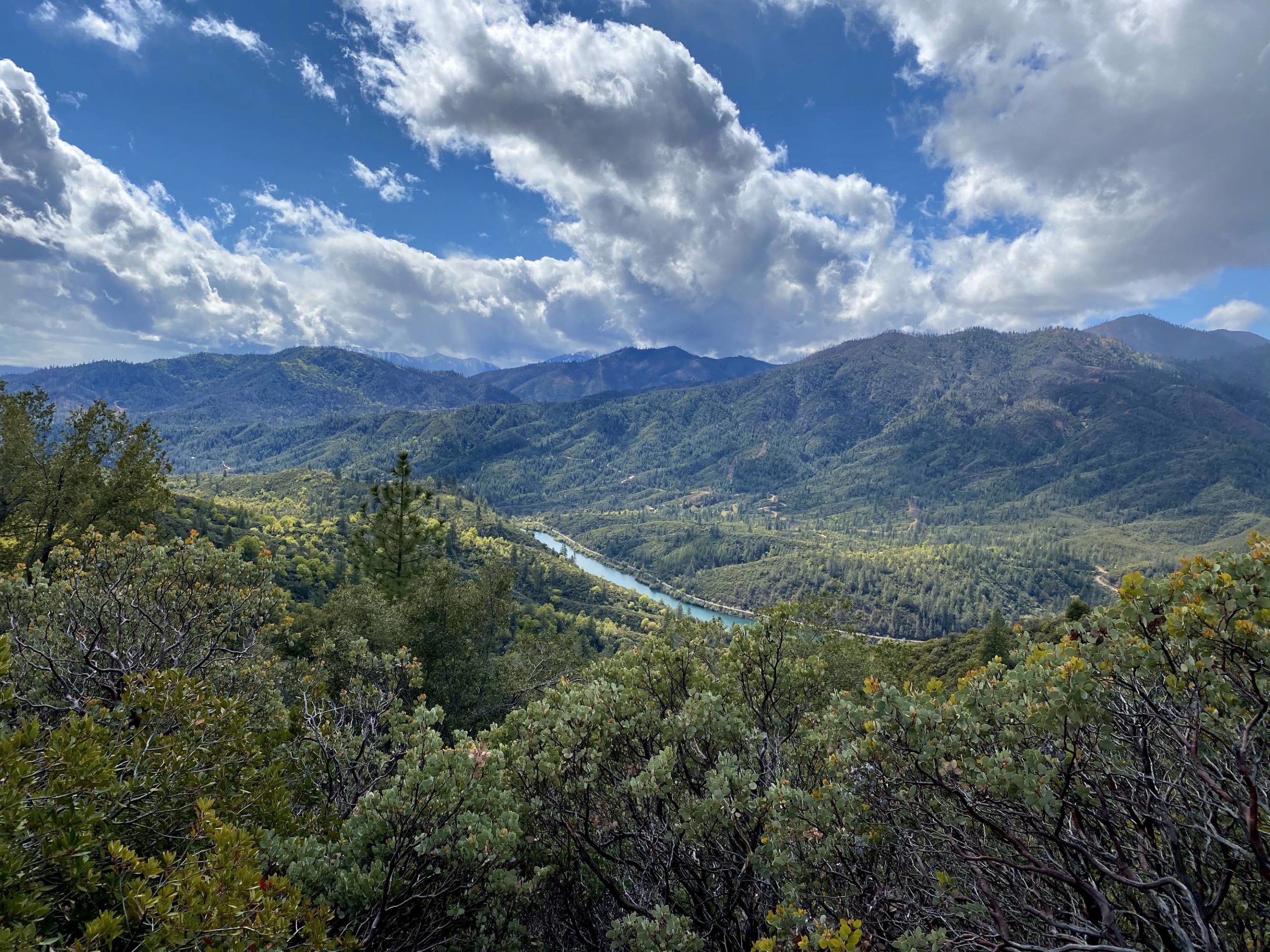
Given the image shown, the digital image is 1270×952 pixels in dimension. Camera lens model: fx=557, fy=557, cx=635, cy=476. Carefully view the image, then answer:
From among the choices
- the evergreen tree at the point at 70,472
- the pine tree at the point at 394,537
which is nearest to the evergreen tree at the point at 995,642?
the pine tree at the point at 394,537

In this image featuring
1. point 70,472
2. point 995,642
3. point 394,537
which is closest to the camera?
point 70,472

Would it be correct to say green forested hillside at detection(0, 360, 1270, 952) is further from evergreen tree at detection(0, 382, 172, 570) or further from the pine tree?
the pine tree

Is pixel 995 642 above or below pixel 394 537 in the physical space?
below

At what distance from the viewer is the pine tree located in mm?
30750

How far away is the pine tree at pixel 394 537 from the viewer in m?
30.8

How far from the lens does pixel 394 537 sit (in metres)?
31.2

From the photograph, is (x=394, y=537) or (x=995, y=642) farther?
(x=995, y=642)

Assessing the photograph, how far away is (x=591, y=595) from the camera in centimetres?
15812

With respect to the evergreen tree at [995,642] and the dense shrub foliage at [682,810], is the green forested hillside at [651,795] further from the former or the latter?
the evergreen tree at [995,642]

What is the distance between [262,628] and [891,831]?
1400cm

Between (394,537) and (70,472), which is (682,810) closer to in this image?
(70,472)

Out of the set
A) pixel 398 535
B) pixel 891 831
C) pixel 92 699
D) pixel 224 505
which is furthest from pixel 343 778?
pixel 224 505

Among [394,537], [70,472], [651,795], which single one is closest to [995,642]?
[394,537]

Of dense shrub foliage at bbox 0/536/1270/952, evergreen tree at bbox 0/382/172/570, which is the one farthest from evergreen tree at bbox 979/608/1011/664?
evergreen tree at bbox 0/382/172/570
